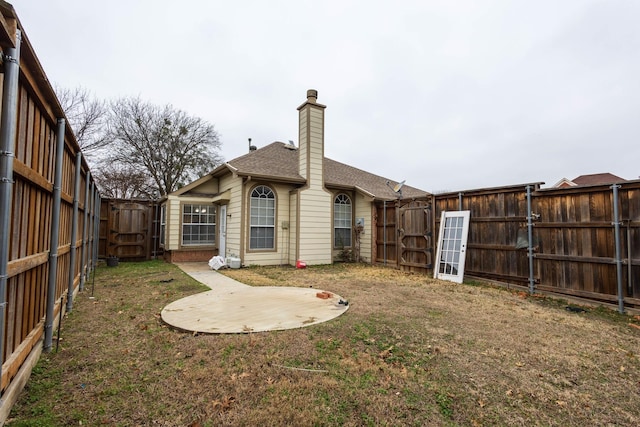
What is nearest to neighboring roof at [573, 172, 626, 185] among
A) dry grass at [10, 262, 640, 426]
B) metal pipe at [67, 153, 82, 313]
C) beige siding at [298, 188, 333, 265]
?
beige siding at [298, 188, 333, 265]

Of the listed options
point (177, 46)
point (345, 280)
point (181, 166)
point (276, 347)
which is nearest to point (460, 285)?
point (345, 280)

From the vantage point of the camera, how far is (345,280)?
23.3 ft

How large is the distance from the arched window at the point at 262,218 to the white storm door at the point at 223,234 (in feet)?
4.64

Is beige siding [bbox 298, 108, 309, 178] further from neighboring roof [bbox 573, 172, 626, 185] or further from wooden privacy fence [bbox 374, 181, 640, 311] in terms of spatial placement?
neighboring roof [bbox 573, 172, 626, 185]

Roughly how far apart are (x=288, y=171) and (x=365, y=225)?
354cm

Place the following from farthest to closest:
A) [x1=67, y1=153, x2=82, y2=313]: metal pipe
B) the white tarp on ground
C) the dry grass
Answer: the white tarp on ground, [x1=67, y1=153, x2=82, y2=313]: metal pipe, the dry grass

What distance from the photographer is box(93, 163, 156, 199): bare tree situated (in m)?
19.1

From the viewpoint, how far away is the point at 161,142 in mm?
20016

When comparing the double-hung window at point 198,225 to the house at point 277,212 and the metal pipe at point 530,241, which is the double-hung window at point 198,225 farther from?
the metal pipe at point 530,241

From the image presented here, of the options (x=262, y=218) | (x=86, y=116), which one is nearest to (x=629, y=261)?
(x=262, y=218)

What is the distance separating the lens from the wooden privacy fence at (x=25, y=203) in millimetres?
1663

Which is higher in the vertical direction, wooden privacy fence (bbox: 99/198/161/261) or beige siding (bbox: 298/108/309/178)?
beige siding (bbox: 298/108/309/178)

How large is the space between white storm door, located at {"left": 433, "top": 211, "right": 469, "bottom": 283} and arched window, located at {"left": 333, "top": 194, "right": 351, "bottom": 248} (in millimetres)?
4058

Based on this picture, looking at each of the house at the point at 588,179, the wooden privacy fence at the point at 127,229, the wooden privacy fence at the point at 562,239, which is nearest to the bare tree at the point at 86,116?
the wooden privacy fence at the point at 127,229
